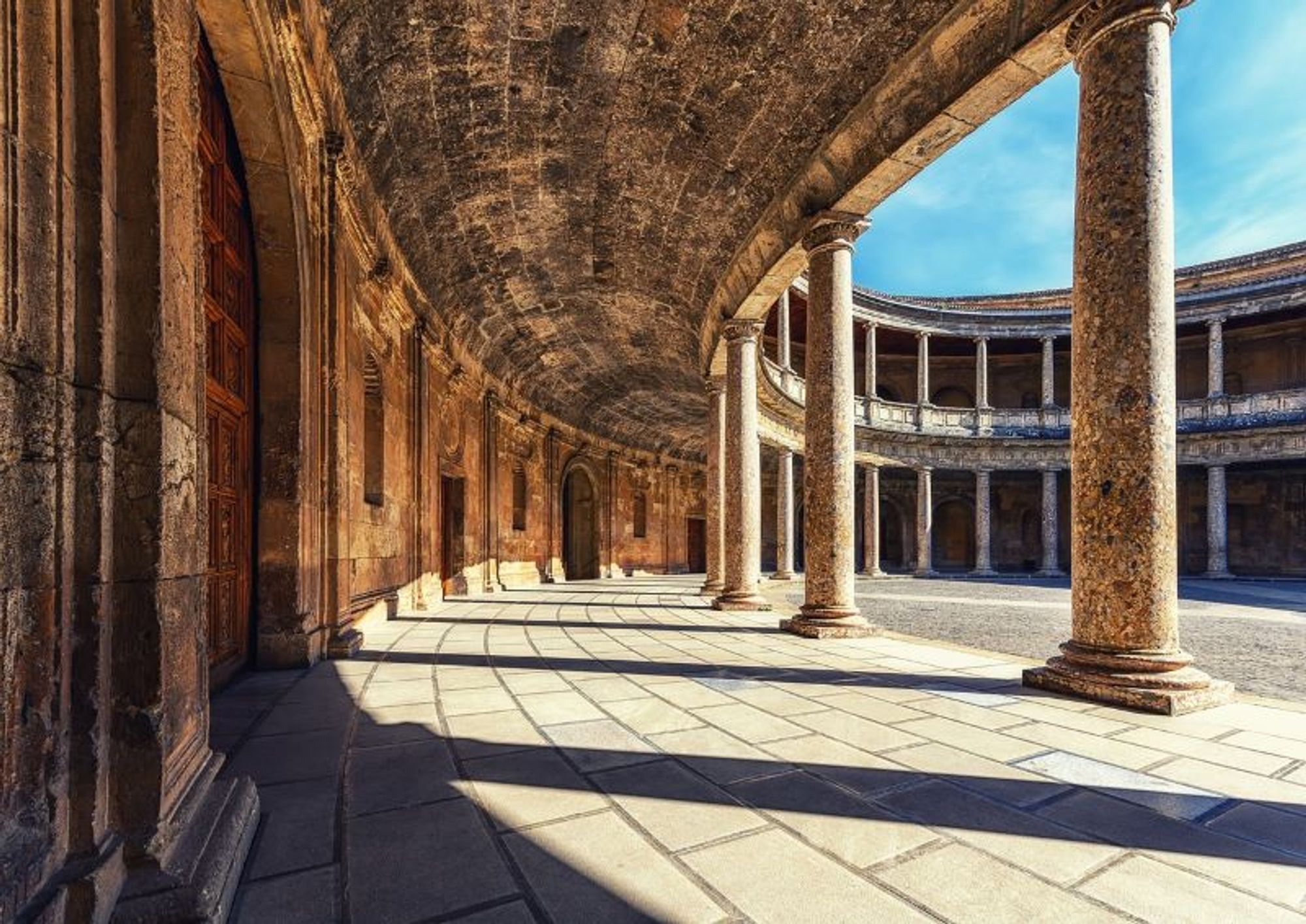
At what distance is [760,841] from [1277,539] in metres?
30.7

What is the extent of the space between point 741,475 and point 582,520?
11.9 metres

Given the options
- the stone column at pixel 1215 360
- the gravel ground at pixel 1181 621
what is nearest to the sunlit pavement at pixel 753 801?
the gravel ground at pixel 1181 621

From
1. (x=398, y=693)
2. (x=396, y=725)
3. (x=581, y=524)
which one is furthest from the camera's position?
(x=581, y=524)

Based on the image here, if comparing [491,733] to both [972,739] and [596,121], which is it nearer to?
[972,739]

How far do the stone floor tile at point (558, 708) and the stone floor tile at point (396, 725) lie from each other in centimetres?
55

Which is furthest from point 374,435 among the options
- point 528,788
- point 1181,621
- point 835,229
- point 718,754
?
point 1181,621

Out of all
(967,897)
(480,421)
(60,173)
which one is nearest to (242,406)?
(60,173)

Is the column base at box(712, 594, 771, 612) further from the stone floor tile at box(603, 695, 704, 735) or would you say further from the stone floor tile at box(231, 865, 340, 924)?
the stone floor tile at box(231, 865, 340, 924)

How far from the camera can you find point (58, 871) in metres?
1.56

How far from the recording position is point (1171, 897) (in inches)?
73.4

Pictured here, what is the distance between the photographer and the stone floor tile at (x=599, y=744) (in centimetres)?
297

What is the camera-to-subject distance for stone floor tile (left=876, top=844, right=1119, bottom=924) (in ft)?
5.80

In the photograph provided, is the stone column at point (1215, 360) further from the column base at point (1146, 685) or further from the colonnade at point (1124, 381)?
the column base at point (1146, 685)

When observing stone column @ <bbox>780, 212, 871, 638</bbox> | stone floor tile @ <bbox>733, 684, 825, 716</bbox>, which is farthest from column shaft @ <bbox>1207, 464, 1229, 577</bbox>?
stone floor tile @ <bbox>733, 684, 825, 716</bbox>
